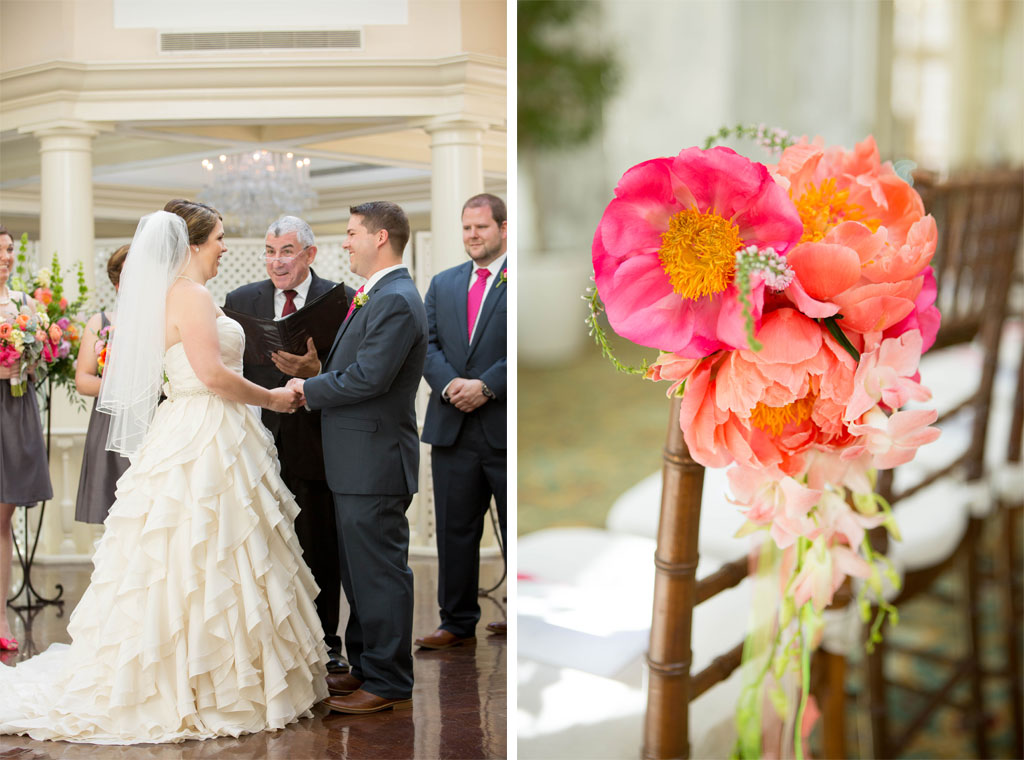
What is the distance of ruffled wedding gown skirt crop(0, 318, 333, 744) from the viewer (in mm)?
2182

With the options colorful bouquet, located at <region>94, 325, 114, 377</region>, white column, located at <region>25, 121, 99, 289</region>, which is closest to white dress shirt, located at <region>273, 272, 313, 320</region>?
colorful bouquet, located at <region>94, 325, 114, 377</region>

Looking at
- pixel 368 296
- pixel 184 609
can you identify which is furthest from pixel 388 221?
pixel 184 609

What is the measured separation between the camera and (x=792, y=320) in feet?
2.19

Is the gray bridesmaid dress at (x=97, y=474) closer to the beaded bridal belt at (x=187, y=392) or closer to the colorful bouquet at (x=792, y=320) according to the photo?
the beaded bridal belt at (x=187, y=392)

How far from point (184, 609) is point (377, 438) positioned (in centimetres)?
63

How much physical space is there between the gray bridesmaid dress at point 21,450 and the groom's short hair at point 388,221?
1325 millimetres

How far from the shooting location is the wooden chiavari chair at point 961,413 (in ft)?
2.12

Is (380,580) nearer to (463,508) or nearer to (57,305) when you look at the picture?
(463,508)

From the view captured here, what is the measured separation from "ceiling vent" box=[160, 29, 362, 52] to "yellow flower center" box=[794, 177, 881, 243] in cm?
223

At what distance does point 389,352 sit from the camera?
2.26 meters

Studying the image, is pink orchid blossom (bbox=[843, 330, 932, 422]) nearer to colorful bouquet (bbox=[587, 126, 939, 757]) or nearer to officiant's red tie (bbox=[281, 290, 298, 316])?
colorful bouquet (bbox=[587, 126, 939, 757])

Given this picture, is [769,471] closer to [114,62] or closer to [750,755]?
[750,755]

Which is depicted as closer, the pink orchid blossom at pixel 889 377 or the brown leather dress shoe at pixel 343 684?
the pink orchid blossom at pixel 889 377

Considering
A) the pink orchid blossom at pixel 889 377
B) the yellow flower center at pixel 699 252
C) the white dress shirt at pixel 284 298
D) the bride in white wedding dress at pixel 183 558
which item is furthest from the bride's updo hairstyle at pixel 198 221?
the pink orchid blossom at pixel 889 377
